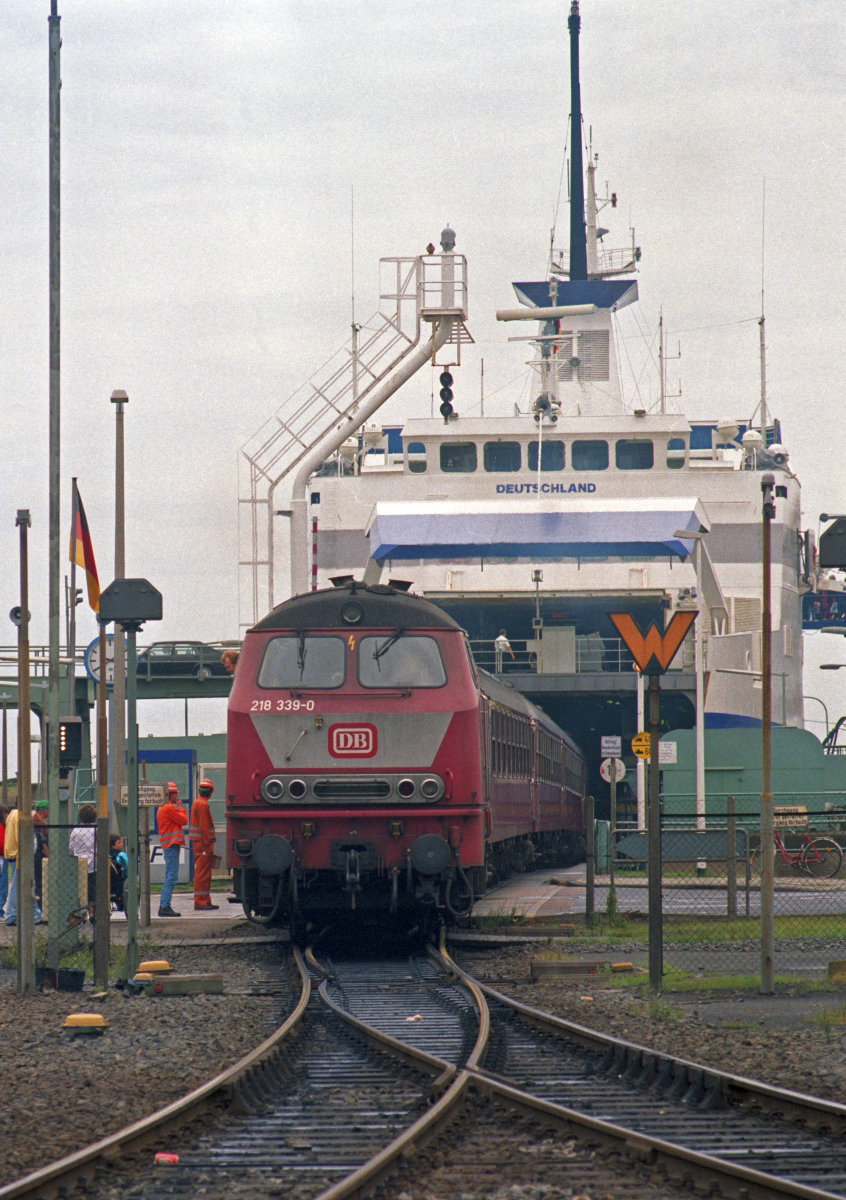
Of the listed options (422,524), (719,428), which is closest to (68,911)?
(422,524)

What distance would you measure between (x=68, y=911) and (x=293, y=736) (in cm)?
319

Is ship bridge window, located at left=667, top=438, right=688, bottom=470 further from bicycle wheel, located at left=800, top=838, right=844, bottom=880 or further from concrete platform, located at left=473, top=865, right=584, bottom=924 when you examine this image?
bicycle wheel, located at left=800, top=838, right=844, bottom=880

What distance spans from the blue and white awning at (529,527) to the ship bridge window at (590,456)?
3.77 meters

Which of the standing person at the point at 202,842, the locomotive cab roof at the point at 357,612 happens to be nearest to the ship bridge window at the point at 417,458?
the standing person at the point at 202,842

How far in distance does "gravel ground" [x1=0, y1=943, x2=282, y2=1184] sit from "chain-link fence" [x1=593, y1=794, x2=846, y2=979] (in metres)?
4.38

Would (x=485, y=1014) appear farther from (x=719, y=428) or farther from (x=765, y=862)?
(x=719, y=428)

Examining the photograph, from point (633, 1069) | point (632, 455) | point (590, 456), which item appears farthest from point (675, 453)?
point (633, 1069)

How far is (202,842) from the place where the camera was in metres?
21.5

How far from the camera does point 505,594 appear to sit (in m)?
47.7

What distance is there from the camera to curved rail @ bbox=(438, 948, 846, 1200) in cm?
588

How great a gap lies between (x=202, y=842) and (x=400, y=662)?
6.95m

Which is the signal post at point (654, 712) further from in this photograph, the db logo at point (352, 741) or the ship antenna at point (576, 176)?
the ship antenna at point (576, 176)

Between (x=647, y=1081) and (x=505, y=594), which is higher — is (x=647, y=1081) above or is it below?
below

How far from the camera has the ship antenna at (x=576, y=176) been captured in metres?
63.1
